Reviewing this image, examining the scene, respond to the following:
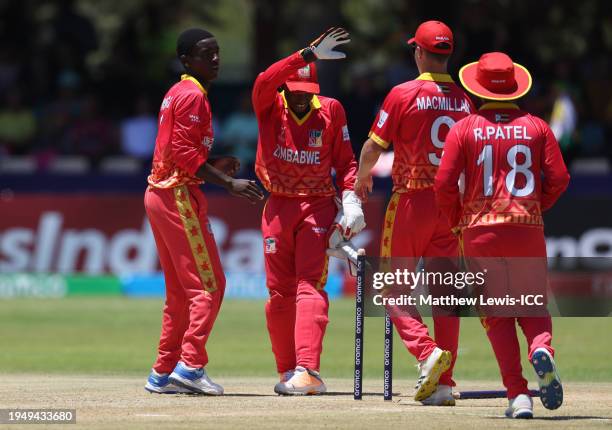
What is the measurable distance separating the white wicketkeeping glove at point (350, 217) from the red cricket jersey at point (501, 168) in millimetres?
1310

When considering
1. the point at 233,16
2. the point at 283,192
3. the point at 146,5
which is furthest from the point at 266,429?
the point at 233,16

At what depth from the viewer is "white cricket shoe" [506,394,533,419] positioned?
924cm

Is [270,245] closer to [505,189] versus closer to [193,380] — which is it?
[193,380]

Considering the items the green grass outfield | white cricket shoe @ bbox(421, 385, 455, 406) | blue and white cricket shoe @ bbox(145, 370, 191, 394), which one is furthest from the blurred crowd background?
white cricket shoe @ bbox(421, 385, 455, 406)

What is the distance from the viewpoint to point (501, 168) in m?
9.52

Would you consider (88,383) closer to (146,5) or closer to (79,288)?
(79,288)

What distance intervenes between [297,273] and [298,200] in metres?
0.54

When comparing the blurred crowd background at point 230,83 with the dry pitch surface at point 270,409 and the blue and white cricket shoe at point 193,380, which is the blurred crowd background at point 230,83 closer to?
the dry pitch surface at point 270,409

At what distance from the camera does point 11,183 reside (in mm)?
23062

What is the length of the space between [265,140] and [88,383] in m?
2.33

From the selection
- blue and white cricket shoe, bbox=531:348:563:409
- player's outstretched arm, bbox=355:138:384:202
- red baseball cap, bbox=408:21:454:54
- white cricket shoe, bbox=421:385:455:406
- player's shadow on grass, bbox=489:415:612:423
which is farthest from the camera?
red baseball cap, bbox=408:21:454:54

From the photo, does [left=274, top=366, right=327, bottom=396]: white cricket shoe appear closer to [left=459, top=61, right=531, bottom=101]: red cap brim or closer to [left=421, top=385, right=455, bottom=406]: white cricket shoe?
[left=421, top=385, right=455, bottom=406]: white cricket shoe

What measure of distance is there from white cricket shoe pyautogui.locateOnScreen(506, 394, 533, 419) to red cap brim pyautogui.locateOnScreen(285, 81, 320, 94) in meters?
2.91

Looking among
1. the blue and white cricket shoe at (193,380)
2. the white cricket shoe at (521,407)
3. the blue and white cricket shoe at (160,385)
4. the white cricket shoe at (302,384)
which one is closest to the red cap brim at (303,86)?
the white cricket shoe at (302,384)
